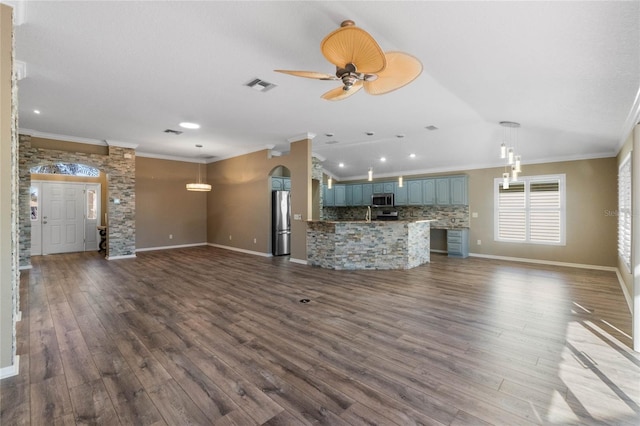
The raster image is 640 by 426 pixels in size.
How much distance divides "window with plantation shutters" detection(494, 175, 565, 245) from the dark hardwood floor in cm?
210

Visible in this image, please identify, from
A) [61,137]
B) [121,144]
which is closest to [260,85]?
[121,144]

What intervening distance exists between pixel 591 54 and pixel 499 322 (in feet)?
9.10

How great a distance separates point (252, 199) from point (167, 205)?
3.04 meters

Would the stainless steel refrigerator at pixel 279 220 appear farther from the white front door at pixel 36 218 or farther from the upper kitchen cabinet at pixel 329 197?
the white front door at pixel 36 218

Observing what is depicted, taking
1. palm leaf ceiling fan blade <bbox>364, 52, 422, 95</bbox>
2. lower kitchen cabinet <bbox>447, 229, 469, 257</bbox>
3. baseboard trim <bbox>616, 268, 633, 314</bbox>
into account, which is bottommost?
baseboard trim <bbox>616, 268, 633, 314</bbox>

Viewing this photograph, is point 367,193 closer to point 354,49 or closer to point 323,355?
point 323,355

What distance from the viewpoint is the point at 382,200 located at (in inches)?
362

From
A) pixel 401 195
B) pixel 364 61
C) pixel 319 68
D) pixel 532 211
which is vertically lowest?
pixel 532 211

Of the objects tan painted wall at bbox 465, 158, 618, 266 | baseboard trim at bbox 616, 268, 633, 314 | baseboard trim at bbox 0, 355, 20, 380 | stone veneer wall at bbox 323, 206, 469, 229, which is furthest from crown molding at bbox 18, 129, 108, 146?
tan painted wall at bbox 465, 158, 618, 266

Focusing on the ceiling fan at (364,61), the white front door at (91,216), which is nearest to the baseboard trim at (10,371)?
the ceiling fan at (364,61)

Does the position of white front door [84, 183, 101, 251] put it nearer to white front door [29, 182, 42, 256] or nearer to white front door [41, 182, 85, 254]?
white front door [41, 182, 85, 254]

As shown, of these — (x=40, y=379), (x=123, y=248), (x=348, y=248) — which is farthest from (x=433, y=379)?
(x=123, y=248)

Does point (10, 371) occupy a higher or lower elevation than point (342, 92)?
lower

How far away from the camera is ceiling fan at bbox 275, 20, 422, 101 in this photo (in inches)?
80.0
